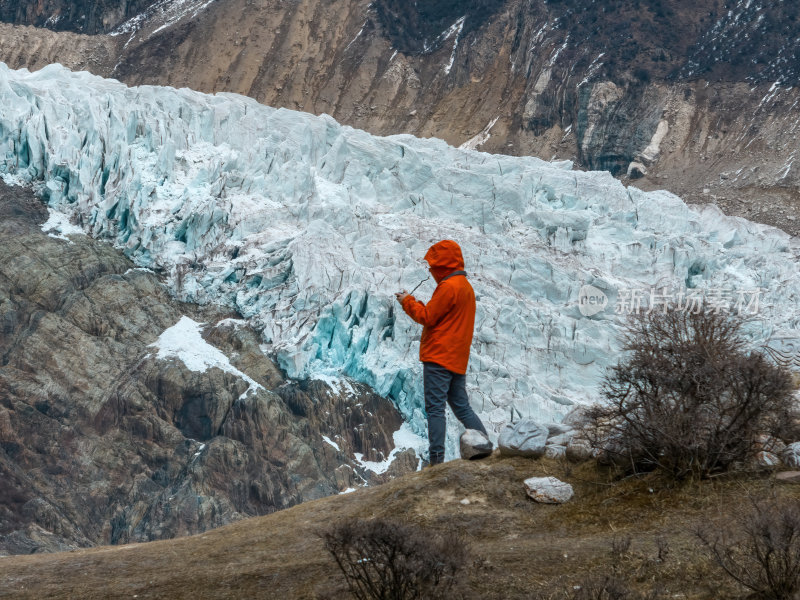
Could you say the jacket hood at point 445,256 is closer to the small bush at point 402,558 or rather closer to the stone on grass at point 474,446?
the stone on grass at point 474,446

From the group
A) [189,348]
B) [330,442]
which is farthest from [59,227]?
[330,442]

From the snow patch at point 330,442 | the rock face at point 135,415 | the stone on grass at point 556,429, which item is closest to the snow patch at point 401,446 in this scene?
the rock face at point 135,415

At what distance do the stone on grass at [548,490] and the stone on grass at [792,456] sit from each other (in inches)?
49.7

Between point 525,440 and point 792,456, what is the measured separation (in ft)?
5.71

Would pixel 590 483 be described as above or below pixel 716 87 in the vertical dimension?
below

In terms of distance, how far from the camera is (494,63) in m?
70.9

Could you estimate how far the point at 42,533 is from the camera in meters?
22.3

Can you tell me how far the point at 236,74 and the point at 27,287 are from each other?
4468cm

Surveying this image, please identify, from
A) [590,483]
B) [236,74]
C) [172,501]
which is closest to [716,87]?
[236,74]

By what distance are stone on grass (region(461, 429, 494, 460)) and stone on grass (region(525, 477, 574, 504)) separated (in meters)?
0.77

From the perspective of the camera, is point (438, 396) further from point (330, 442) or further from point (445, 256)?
point (330, 442)

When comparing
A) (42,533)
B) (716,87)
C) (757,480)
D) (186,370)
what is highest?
(716,87)

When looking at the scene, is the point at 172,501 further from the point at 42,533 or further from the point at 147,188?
the point at 147,188

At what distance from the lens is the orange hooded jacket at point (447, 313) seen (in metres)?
5.76
